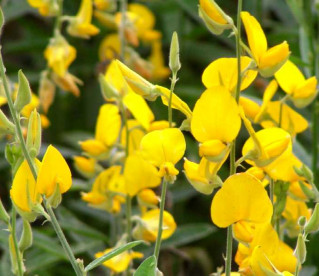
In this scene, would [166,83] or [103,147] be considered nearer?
[103,147]

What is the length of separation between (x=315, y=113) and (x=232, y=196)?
0.73 m

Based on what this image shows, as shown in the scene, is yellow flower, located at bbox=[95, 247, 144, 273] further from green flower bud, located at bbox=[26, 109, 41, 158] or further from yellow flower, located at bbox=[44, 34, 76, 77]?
yellow flower, located at bbox=[44, 34, 76, 77]

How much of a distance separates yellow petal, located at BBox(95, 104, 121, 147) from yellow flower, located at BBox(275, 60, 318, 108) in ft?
1.07

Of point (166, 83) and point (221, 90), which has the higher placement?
point (221, 90)

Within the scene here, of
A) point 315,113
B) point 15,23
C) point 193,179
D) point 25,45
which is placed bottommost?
point 15,23

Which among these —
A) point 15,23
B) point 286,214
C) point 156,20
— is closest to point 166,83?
point 156,20

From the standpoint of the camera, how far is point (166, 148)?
104 centimetres

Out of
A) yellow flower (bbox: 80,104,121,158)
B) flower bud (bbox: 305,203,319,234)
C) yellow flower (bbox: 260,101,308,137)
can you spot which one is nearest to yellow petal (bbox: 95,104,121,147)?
yellow flower (bbox: 80,104,121,158)

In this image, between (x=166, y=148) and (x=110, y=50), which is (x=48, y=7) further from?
(x=166, y=148)

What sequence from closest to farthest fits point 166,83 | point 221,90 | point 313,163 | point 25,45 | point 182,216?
point 221,90 < point 313,163 < point 182,216 < point 25,45 < point 166,83

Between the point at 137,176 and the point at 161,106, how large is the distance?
3.28 ft

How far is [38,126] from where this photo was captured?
3.41 feet

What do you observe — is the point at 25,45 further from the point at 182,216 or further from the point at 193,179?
the point at 193,179

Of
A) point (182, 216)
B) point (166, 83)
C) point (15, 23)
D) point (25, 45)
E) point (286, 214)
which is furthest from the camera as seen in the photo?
point (15, 23)
